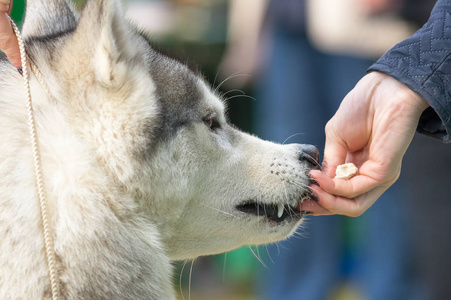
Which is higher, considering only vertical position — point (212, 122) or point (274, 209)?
point (212, 122)

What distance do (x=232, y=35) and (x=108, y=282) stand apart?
2769mm

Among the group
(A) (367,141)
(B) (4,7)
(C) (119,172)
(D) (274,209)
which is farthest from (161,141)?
(A) (367,141)

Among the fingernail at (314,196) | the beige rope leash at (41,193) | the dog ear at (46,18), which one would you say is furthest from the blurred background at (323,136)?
the beige rope leash at (41,193)

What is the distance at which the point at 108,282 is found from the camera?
5.09 feet

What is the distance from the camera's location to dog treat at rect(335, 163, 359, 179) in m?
1.94

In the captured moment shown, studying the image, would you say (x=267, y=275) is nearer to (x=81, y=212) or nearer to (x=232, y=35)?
(x=232, y=35)

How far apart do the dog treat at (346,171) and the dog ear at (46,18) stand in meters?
1.00

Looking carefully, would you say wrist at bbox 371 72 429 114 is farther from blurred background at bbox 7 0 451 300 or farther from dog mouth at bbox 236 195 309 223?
blurred background at bbox 7 0 451 300

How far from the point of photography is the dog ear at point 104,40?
61.4 inches

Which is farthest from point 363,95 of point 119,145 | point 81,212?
point 81,212

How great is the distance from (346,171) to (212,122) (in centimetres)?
47

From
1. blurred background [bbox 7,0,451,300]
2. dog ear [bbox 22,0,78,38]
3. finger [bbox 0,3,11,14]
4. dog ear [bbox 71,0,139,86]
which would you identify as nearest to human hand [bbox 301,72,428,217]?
blurred background [bbox 7,0,451,300]

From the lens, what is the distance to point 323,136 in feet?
11.3

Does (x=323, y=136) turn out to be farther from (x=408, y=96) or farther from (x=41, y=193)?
(x=41, y=193)
